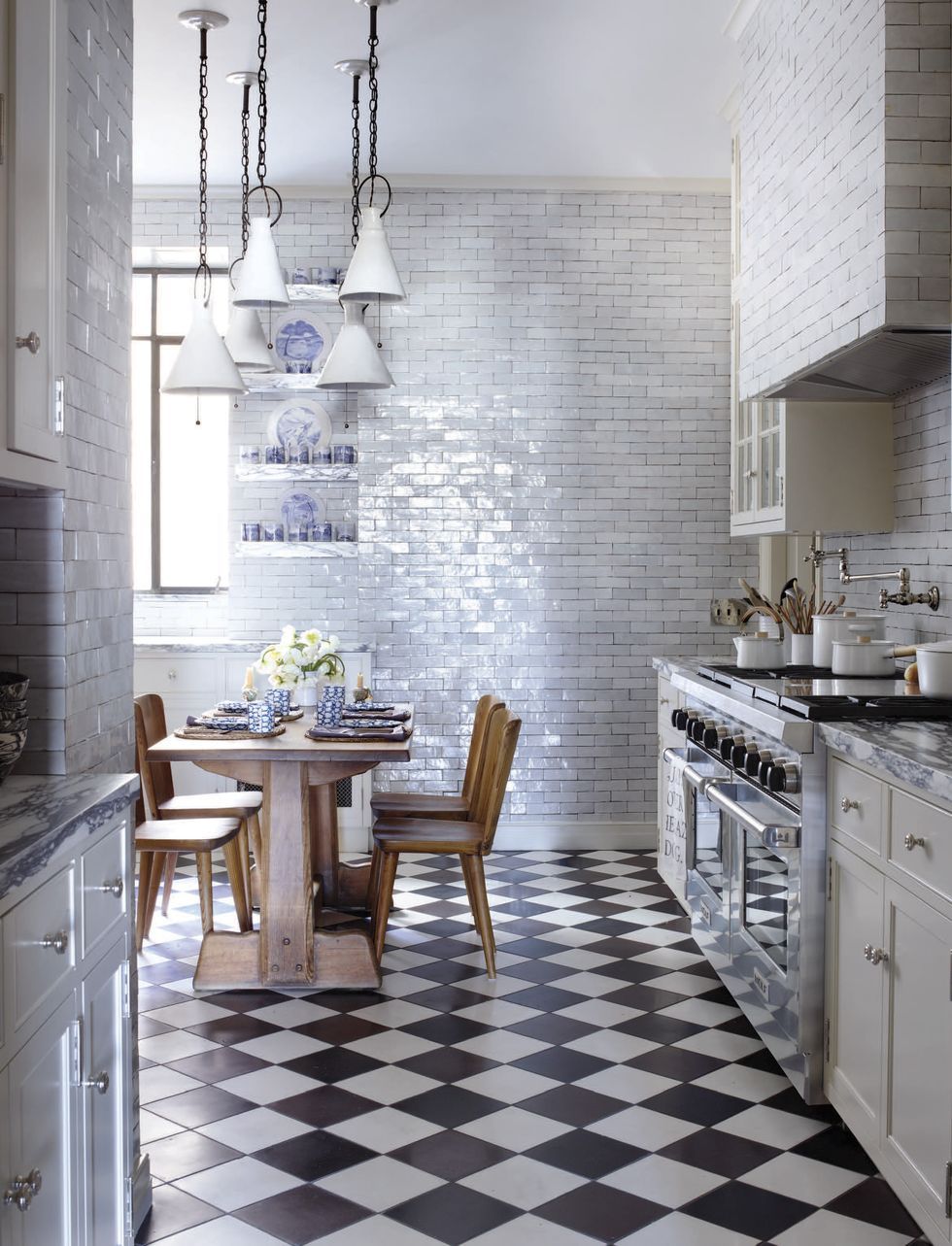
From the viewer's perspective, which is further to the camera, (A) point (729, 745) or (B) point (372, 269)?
(B) point (372, 269)

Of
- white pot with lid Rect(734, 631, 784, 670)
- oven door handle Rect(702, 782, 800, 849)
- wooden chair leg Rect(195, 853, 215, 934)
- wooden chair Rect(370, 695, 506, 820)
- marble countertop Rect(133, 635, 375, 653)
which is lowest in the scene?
wooden chair leg Rect(195, 853, 215, 934)

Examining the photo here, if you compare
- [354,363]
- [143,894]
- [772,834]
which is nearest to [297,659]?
[143,894]

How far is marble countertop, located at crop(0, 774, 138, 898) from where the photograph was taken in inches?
65.9

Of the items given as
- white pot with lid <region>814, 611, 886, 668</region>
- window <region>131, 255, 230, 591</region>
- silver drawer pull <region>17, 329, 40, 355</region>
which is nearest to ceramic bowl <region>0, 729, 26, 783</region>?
silver drawer pull <region>17, 329, 40, 355</region>

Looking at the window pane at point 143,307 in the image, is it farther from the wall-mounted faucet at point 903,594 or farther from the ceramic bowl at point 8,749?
the ceramic bowl at point 8,749

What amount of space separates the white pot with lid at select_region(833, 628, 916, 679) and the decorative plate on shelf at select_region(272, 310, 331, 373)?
3.51 m

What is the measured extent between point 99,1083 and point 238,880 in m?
2.49

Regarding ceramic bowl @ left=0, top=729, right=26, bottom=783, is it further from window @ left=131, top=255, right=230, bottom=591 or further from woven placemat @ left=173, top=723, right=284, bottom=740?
window @ left=131, top=255, right=230, bottom=591

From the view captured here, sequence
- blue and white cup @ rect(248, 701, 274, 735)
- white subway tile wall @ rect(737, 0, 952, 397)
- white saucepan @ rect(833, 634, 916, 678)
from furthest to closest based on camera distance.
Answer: blue and white cup @ rect(248, 701, 274, 735)
white saucepan @ rect(833, 634, 916, 678)
white subway tile wall @ rect(737, 0, 952, 397)

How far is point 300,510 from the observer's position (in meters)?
6.32

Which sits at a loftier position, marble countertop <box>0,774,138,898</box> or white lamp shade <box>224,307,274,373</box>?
white lamp shade <box>224,307,274,373</box>

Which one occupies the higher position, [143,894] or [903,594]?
[903,594]

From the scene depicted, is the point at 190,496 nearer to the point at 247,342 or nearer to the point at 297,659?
the point at 247,342

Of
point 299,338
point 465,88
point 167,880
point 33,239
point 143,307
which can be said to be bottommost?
point 167,880
